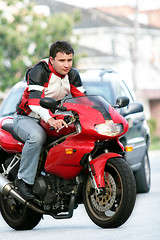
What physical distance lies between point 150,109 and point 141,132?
152ft

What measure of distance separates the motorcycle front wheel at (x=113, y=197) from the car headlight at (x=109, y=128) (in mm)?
253

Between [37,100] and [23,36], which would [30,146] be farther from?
[23,36]

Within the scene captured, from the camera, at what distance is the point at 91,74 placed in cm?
1244

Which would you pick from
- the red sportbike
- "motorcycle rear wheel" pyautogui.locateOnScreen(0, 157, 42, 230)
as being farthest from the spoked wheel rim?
"motorcycle rear wheel" pyautogui.locateOnScreen(0, 157, 42, 230)

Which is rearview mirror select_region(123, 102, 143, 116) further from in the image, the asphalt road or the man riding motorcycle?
the man riding motorcycle

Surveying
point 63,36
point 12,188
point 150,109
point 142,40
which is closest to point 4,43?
point 63,36

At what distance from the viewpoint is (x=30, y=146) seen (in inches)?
308

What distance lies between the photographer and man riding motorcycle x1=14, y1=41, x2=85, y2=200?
7.80 meters

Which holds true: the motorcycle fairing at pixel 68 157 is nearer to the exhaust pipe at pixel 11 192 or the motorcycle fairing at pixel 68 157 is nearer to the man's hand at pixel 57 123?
the man's hand at pixel 57 123

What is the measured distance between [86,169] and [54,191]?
44 cm

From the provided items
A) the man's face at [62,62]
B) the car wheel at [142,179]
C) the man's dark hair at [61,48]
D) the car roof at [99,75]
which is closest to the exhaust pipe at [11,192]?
the man's face at [62,62]

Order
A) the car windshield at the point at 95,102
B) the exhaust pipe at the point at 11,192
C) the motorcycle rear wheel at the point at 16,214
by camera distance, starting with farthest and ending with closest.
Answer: the motorcycle rear wheel at the point at 16,214 < the exhaust pipe at the point at 11,192 < the car windshield at the point at 95,102

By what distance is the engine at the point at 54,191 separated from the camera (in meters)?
7.77

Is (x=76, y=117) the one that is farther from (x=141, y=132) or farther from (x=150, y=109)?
(x=150, y=109)
